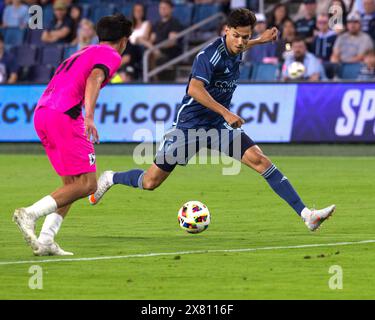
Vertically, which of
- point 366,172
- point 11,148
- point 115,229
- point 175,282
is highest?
point 175,282

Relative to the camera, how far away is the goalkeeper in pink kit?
35.2ft

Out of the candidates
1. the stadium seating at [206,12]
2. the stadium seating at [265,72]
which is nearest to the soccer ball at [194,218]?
the stadium seating at [265,72]

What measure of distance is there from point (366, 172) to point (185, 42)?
9087 mm

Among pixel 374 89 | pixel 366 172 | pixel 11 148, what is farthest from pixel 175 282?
pixel 11 148

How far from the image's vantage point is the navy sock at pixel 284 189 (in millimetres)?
12336

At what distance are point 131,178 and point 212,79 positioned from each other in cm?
150

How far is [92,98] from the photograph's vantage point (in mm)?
10508

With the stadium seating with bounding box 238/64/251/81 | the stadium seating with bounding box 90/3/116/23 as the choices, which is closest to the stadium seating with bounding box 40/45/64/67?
the stadium seating with bounding box 90/3/116/23

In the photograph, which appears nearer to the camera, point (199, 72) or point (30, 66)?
point (199, 72)

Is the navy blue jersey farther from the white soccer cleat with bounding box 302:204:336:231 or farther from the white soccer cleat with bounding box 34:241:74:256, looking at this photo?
the white soccer cleat with bounding box 34:241:74:256

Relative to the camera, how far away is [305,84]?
23.3 metres

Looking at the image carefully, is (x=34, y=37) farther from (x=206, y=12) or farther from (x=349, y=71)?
(x=349, y=71)

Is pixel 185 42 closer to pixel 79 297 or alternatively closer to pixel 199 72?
pixel 199 72

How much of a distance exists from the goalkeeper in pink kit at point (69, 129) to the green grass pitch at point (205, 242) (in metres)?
0.42
